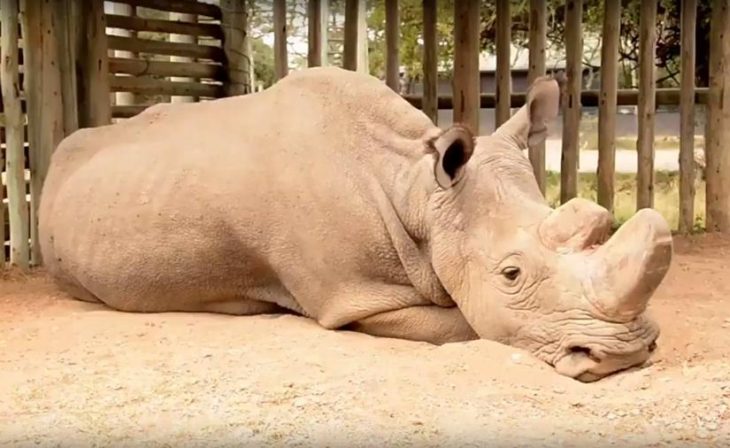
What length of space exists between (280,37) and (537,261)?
4.05m

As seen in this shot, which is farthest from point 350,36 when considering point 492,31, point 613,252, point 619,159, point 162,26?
point 619,159

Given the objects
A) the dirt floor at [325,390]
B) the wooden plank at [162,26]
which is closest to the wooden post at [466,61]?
the wooden plank at [162,26]

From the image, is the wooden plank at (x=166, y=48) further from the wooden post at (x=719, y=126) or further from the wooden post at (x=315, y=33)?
the wooden post at (x=719, y=126)

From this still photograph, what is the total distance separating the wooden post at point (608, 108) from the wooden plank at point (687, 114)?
0.58 m

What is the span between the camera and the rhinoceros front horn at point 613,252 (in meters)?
3.47

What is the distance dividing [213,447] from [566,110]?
5.47 metres

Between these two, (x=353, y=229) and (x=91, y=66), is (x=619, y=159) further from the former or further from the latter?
(x=353, y=229)

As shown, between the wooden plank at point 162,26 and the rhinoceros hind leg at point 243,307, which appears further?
the wooden plank at point 162,26

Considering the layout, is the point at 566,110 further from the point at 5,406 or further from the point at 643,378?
the point at 5,406

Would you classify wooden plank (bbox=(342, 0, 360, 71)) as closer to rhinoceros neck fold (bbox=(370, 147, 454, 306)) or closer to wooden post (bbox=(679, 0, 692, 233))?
wooden post (bbox=(679, 0, 692, 233))

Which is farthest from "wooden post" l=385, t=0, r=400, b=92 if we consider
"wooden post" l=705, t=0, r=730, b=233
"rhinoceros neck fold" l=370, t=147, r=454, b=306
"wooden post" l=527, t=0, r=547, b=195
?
"rhinoceros neck fold" l=370, t=147, r=454, b=306

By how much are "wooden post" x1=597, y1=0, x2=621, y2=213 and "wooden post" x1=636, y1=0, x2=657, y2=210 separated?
0.68 ft

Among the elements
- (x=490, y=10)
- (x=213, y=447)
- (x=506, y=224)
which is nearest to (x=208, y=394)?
(x=213, y=447)

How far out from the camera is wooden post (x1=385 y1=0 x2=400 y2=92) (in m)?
7.53
